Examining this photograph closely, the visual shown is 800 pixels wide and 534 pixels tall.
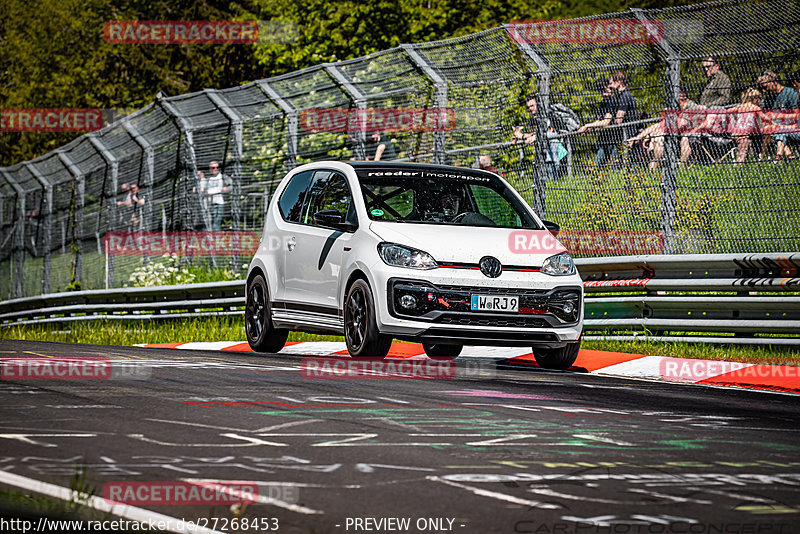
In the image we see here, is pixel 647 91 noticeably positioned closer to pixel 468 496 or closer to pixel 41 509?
pixel 468 496

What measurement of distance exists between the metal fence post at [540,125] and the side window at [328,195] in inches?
109

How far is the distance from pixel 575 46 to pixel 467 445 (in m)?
8.45

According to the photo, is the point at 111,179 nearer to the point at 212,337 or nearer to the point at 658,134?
the point at 212,337

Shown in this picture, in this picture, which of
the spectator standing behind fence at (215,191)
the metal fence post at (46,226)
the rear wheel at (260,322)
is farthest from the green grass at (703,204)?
the metal fence post at (46,226)

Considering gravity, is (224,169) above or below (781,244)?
above

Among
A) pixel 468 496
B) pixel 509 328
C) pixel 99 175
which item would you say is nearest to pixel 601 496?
pixel 468 496

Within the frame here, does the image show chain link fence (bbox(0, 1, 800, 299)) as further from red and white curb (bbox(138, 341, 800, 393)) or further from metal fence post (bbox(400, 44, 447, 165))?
red and white curb (bbox(138, 341, 800, 393))

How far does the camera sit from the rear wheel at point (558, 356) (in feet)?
37.8

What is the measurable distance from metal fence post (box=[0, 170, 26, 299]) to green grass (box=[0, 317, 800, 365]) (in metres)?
3.53

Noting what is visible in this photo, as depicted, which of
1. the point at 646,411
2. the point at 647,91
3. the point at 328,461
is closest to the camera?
the point at 328,461

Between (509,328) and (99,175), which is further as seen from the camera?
(99,175)

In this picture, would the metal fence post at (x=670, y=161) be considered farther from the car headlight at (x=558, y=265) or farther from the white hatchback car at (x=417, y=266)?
the car headlight at (x=558, y=265)

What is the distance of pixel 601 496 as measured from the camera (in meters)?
5.26

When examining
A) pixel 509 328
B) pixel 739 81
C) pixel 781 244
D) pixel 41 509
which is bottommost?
pixel 41 509
